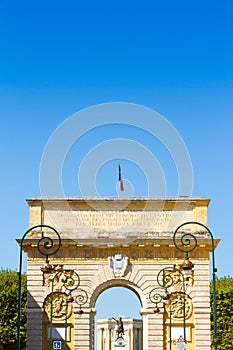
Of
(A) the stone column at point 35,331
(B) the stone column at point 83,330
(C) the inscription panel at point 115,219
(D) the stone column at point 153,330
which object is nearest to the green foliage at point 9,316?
(A) the stone column at point 35,331

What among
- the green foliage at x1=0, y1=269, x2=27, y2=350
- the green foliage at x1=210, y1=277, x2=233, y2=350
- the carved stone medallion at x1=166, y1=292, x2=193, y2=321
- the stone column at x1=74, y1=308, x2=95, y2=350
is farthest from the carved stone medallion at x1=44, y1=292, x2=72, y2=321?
the green foliage at x1=210, y1=277, x2=233, y2=350

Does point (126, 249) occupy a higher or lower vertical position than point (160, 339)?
higher

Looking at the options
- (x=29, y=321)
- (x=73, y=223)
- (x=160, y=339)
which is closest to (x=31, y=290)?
(x=29, y=321)

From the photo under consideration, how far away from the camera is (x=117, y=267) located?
39.8m

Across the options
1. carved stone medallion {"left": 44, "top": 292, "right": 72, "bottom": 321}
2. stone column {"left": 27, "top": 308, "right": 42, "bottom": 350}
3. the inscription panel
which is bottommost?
stone column {"left": 27, "top": 308, "right": 42, "bottom": 350}

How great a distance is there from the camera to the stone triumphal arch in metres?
39.6

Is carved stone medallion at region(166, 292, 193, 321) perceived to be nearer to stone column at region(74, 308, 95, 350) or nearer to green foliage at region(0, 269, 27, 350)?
stone column at region(74, 308, 95, 350)

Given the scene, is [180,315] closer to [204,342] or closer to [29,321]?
[204,342]

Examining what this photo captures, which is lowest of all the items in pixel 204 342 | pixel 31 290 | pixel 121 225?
pixel 204 342

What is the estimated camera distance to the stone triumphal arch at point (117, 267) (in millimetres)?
39625

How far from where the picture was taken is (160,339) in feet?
130

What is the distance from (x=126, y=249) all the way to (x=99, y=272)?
1.83 metres

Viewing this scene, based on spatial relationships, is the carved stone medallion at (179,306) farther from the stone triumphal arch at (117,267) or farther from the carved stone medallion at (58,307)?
Result: the carved stone medallion at (58,307)

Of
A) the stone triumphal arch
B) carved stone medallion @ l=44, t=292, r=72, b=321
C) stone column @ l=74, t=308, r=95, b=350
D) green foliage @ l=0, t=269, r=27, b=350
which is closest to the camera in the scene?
stone column @ l=74, t=308, r=95, b=350
